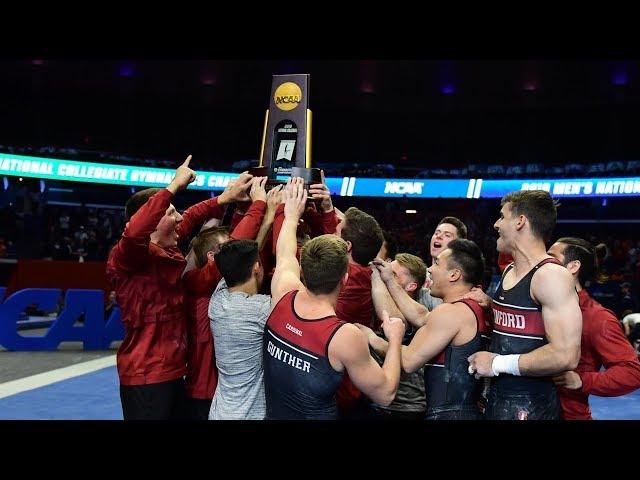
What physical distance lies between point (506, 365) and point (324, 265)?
84cm

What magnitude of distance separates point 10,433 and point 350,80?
17448mm

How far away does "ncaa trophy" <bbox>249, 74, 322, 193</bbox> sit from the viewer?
3408 mm

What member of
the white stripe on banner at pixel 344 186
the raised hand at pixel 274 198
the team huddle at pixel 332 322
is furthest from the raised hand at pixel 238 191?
the white stripe on banner at pixel 344 186

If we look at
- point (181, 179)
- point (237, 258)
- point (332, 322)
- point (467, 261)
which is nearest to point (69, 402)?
point (181, 179)

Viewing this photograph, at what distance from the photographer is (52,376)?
314 inches

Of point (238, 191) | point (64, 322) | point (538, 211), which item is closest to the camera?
point (538, 211)

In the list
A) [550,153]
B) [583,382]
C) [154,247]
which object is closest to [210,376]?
[154,247]

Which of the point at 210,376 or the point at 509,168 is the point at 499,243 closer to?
the point at 210,376

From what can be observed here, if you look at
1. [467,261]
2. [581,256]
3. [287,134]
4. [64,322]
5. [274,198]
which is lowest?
[64,322]

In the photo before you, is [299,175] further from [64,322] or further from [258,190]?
[64,322]

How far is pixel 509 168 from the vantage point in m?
19.3

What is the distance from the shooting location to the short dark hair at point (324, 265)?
2.68 metres

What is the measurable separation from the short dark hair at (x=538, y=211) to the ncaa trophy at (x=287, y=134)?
41.2 inches

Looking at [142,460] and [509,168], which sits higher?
[509,168]
